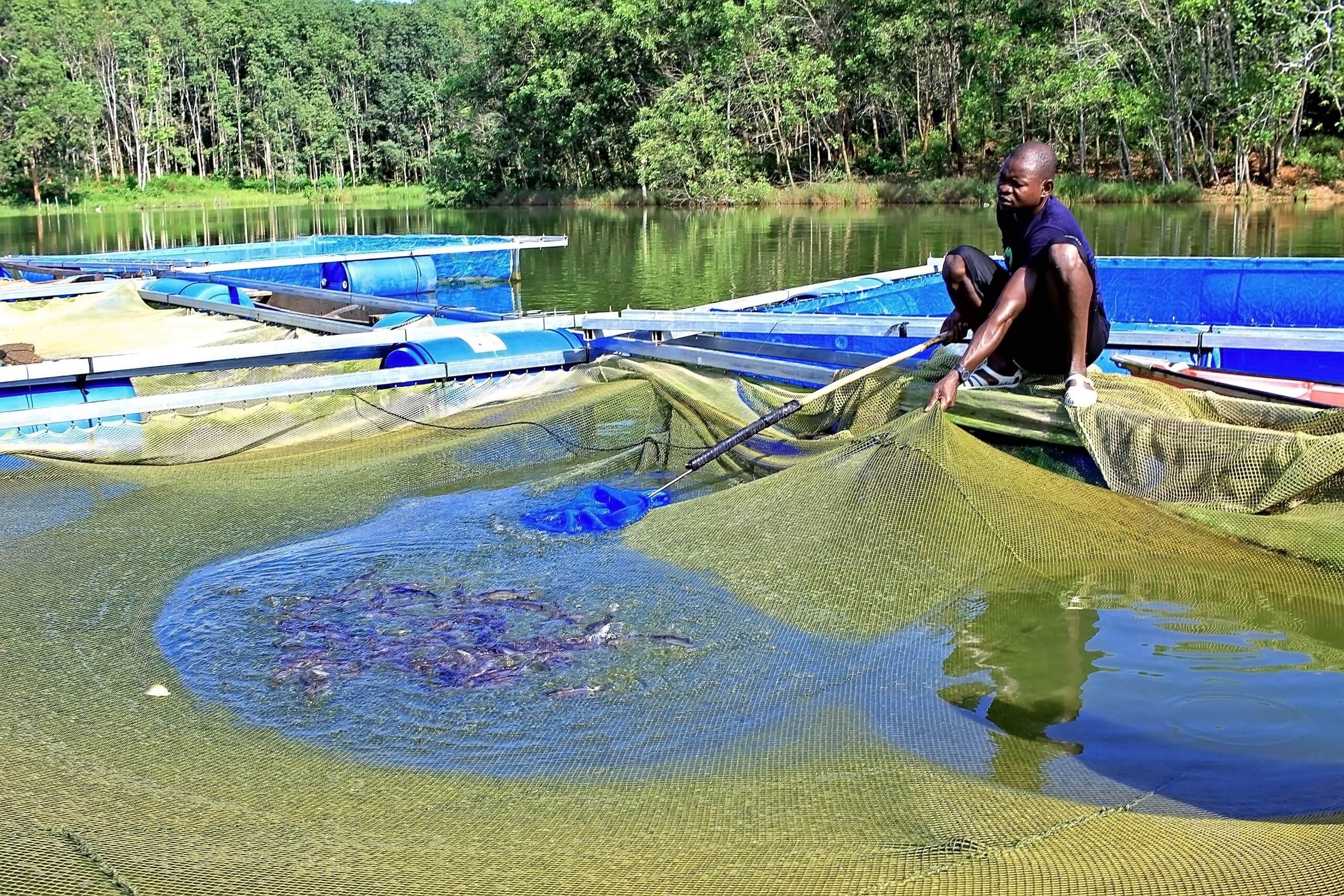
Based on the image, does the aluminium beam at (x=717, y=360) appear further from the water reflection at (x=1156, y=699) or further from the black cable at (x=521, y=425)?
the water reflection at (x=1156, y=699)

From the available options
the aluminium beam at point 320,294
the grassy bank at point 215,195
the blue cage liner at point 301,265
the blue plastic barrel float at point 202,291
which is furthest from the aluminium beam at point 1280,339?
the grassy bank at point 215,195

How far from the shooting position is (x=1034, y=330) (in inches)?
195

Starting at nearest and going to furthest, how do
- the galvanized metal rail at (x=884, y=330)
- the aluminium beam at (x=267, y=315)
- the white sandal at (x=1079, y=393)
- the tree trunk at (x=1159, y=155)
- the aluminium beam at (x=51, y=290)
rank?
1. the white sandal at (x=1079, y=393)
2. the galvanized metal rail at (x=884, y=330)
3. the aluminium beam at (x=267, y=315)
4. the aluminium beam at (x=51, y=290)
5. the tree trunk at (x=1159, y=155)

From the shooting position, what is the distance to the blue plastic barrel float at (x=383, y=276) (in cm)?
1580

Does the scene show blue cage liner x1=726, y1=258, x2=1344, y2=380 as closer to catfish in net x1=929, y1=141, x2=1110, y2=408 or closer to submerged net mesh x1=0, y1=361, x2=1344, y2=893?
catfish in net x1=929, y1=141, x2=1110, y2=408

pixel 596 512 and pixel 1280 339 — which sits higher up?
pixel 1280 339

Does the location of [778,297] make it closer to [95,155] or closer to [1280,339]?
[1280,339]

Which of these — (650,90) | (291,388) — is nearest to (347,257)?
(291,388)

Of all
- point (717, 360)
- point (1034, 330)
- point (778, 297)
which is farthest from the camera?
point (778, 297)

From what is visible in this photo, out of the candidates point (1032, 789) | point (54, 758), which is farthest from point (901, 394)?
point (54, 758)

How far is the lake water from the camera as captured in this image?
1919 cm

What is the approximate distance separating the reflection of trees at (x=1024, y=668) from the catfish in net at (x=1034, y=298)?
867mm

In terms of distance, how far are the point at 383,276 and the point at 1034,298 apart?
41.9ft

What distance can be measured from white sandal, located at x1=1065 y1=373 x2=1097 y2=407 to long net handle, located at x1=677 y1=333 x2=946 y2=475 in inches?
30.1
